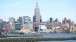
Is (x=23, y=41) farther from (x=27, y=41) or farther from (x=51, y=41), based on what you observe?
(x=51, y=41)

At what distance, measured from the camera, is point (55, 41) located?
10500cm

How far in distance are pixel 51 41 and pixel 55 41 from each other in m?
Result: 1.71

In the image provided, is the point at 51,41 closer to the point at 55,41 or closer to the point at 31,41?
the point at 55,41

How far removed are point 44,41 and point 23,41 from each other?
823 cm

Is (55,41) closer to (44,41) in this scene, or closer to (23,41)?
(44,41)

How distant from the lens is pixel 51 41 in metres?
106

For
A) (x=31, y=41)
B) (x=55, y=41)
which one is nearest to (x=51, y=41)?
(x=55, y=41)

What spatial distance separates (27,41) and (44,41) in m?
6.93

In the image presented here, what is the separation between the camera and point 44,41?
104750 millimetres

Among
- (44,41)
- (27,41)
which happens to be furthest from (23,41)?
(44,41)

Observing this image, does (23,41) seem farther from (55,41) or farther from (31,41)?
(55,41)

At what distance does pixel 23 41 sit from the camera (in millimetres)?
101438

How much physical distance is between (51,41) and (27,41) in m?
9.80

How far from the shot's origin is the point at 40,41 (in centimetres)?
10325
